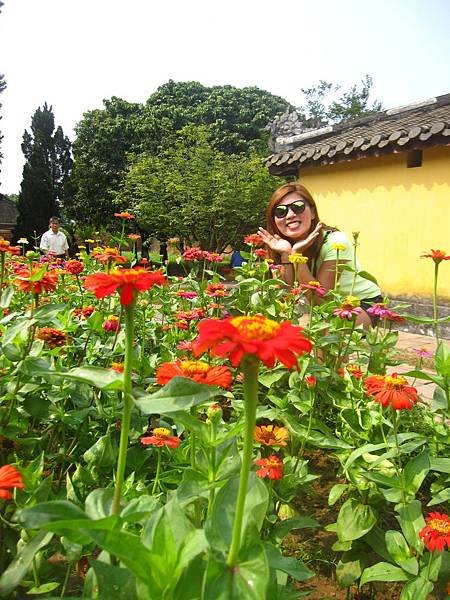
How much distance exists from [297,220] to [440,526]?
187 cm

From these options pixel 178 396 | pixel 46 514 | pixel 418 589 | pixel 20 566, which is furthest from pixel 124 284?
pixel 418 589

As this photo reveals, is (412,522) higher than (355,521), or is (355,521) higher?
(412,522)

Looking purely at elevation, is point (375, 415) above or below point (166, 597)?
below

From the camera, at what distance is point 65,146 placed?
24078 mm

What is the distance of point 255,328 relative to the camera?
1.75 ft

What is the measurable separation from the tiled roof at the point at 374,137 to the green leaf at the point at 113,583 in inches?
201

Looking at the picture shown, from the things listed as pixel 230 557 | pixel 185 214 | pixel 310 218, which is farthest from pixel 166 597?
pixel 185 214

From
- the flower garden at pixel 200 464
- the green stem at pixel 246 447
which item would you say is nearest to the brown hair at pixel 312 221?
the flower garden at pixel 200 464

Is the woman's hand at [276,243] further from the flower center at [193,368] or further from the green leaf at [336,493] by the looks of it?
the flower center at [193,368]

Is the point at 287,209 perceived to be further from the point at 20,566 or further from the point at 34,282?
the point at 20,566

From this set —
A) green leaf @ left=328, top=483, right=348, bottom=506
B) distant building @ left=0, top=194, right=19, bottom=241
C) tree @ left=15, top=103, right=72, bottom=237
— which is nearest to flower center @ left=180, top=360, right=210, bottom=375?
green leaf @ left=328, top=483, right=348, bottom=506

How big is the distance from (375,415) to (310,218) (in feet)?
4.65

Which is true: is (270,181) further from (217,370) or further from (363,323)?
(217,370)

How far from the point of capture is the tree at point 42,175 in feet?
69.2
